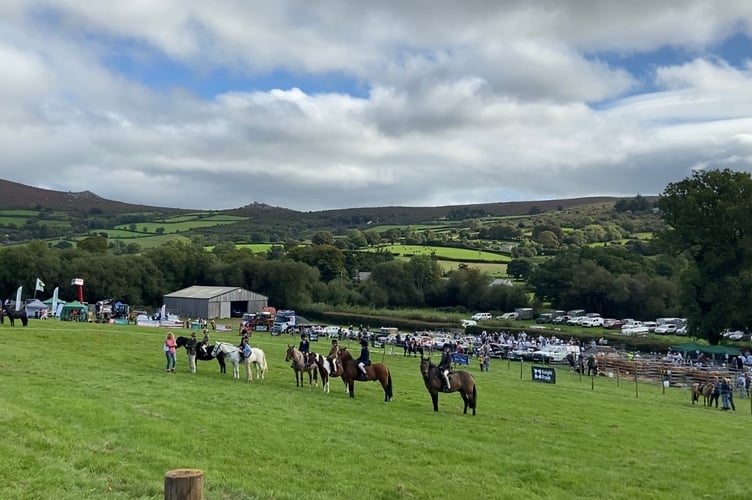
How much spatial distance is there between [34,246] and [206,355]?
2828 inches

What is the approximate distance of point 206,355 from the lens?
26.8 m

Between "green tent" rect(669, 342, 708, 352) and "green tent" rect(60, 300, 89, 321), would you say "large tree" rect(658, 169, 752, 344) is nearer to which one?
"green tent" rect(669, 342, 708, 352)

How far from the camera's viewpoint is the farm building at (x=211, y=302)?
264 ft

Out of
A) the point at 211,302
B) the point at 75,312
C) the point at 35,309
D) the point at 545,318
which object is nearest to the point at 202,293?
the point at 211,302

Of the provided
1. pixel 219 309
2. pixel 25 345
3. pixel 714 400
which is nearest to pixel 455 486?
pixel 25 345

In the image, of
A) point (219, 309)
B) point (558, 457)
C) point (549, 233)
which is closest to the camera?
point (558, 457)

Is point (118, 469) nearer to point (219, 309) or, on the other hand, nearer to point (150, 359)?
point (150, 359)

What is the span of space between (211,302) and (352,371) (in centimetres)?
6059

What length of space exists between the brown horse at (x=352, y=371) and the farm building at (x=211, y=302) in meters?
58.9

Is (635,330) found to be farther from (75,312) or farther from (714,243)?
(75,312)

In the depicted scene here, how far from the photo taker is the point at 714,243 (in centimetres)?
5812

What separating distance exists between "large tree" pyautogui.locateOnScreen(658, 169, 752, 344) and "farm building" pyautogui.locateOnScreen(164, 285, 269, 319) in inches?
2045

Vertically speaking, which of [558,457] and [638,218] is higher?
[638,218]

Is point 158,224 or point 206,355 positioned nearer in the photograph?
point 206,355
